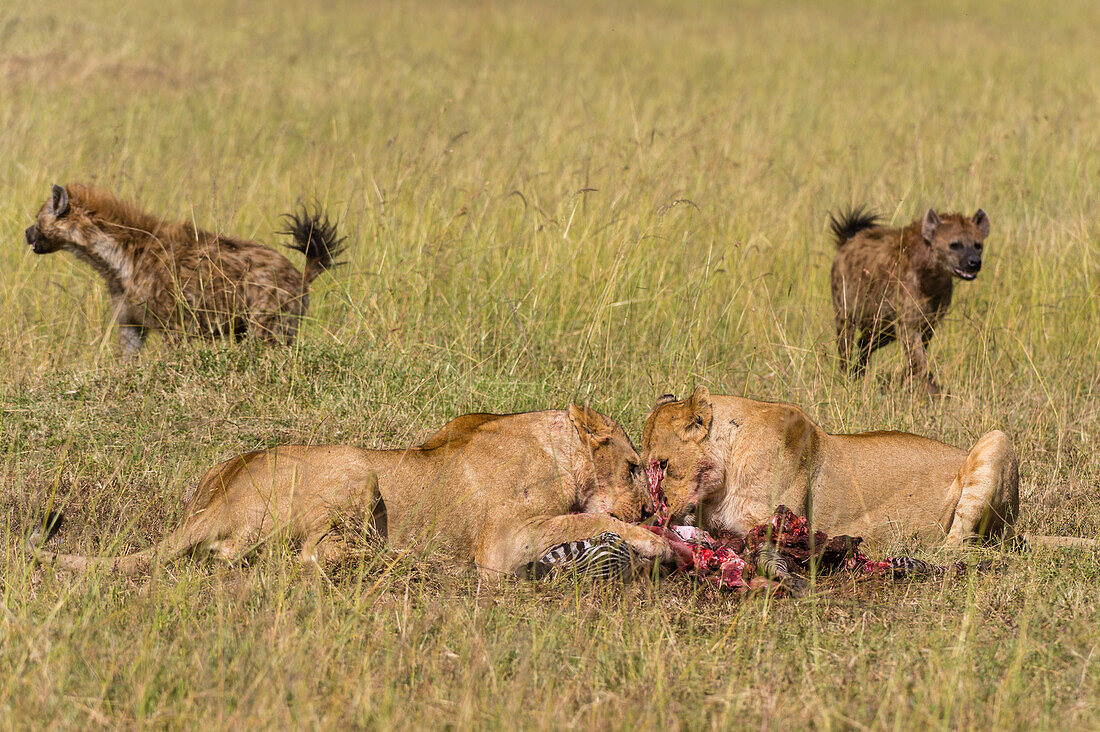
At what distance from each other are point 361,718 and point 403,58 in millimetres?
13994

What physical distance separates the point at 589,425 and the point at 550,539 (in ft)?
1.72

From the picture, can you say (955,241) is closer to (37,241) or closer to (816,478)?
(816,478)

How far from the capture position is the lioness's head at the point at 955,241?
736 centimetres

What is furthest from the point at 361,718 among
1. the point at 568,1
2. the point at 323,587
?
the point at 568,1

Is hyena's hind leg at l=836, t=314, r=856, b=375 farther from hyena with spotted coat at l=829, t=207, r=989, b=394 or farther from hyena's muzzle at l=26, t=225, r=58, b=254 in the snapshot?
hyena's muzzle at l=26, t=225, r=58, b=254

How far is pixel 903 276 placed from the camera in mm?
7555

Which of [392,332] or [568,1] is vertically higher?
[568,1]

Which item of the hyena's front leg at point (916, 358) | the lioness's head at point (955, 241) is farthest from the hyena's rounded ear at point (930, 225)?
the hyena's front leg at point (916, 358)

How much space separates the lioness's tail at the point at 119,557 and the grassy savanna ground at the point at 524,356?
0.06m

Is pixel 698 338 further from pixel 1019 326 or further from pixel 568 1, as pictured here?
→ pixel 568 1

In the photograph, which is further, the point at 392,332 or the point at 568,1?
the point at 568,1

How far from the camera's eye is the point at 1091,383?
6.58 meters

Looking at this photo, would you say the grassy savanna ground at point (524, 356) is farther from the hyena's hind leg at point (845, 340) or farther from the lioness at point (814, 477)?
the lioness at point (814, 477)

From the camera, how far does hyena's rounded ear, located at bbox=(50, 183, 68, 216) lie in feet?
23.4
